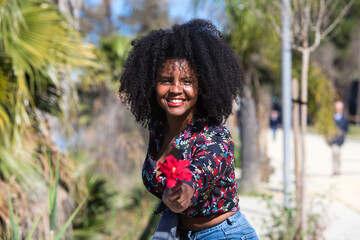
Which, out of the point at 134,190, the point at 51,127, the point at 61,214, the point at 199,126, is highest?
the point at 199,126

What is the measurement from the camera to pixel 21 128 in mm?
4117

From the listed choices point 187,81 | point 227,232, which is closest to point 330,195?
point 227,232

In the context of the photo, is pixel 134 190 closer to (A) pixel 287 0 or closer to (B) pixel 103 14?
Result: (A) pixel 287 0

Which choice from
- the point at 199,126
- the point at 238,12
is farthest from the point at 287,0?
the point at 199,126

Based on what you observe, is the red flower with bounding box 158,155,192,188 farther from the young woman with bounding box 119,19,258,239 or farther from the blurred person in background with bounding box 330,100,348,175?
the blurred person in background with bounding box 330,100,348,175

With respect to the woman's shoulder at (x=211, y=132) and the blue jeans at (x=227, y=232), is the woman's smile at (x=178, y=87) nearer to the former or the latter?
the woman's shoulder at (x=211, y=132)

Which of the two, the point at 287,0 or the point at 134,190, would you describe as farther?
the point at 134,190

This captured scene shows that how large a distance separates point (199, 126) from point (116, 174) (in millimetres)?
8326

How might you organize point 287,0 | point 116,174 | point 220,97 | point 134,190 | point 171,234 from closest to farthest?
point 171,234, point 220,97, point 287,0, point 134,190, point 116,174

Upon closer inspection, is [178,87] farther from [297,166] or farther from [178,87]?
[297,166]

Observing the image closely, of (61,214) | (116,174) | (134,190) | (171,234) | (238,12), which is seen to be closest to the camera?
(171,234)

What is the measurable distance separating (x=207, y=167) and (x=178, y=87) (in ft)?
1.46

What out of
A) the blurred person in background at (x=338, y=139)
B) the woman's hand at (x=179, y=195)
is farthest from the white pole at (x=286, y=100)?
the blurred person in background at (x=338, y=139)

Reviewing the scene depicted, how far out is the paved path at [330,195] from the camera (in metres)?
5.09
